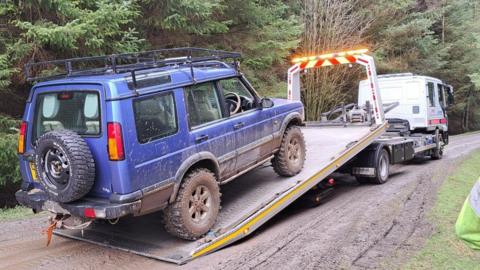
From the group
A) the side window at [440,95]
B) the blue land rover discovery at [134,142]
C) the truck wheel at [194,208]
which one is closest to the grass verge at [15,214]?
the blue land rover discovery at [134,142]

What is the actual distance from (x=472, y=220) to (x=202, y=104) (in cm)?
375

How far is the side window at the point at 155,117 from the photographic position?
4527 mm

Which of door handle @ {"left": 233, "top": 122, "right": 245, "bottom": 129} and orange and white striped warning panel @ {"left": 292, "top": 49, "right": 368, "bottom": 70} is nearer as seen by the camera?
door handle @ {"left": 233, "top": 122, "right": 245, "bottom": 129}

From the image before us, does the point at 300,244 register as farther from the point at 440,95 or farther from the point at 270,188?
the point at 440,95

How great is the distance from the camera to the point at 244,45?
12391 mm

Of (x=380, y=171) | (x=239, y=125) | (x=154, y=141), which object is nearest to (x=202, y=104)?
(x=239, y=125)

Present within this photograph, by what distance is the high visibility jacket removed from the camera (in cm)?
206

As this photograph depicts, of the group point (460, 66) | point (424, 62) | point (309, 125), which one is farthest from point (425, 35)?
point (309, 125)

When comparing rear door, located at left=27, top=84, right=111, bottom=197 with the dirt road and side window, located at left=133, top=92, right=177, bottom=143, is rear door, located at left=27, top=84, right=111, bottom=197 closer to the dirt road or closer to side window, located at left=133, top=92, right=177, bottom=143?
side window, located at left=133, top=92, right=177, bottom=143

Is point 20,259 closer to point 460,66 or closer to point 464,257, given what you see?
point 464,257

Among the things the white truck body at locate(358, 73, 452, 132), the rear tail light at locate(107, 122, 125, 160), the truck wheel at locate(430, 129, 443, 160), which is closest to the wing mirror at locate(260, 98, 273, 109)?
the rear tail light at locate(107, 122, 125, 160)

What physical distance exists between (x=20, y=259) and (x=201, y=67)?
3.09 metres

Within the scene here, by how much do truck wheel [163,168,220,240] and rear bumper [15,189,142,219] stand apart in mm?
541

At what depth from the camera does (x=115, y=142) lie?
4.29 meters
